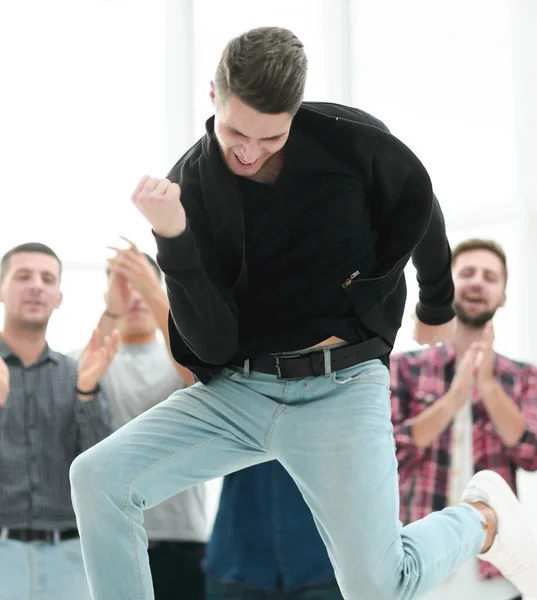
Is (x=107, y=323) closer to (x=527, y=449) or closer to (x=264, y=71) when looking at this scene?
(x=527, y=449)

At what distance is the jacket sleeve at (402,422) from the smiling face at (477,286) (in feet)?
1.10

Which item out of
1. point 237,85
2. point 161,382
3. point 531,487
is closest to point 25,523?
point 161,382

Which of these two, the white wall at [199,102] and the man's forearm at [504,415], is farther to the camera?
the white wall at [199,102]

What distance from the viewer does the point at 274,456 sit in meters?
1.71

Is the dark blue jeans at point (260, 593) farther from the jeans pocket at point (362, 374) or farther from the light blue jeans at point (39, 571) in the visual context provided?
the jeans pocket at point (362, 374)

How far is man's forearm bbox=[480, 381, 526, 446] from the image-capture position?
2.98 m

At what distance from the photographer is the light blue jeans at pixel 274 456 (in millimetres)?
1579

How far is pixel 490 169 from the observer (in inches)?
155

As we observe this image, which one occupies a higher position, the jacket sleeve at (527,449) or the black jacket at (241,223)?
the black jacket at (241,223)

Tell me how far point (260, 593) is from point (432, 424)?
0.84 meters

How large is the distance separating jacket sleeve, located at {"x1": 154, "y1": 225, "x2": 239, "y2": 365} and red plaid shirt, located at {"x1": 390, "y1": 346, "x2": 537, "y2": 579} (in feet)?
5.08

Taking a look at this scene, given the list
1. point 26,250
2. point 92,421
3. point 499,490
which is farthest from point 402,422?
point 26,250

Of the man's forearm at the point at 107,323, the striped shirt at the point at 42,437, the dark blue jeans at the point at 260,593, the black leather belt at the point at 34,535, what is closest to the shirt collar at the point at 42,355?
the striped shirt at the point at 42,437

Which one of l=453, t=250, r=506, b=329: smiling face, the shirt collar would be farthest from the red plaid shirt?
the shirt collar
